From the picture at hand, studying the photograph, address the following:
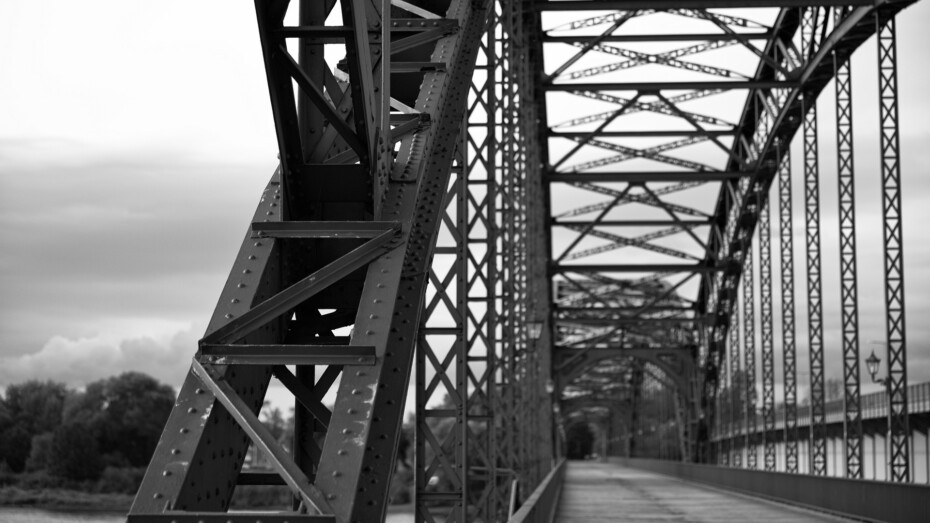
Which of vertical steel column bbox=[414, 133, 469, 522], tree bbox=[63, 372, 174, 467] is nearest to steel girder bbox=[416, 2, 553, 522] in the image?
vertical steel column bbox=[414, 133, 469, 522]

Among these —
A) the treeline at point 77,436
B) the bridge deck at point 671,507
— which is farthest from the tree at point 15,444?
the bridge deck at point 671,507

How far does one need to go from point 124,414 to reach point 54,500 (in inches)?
336

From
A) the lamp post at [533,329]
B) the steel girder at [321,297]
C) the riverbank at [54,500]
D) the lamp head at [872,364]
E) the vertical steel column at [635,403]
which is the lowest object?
the riverbank at [54,500]

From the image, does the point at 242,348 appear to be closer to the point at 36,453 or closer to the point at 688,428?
the point at 36,453

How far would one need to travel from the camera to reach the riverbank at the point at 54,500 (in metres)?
50.4

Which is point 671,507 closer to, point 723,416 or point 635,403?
point 723,416

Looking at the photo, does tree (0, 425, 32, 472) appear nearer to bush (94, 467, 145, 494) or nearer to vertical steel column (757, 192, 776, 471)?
bush (94, 467, 145, 494)

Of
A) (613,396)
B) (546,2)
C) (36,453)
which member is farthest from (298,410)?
(613,396)

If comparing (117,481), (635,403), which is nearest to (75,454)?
(117,481)

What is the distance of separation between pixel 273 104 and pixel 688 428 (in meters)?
66.4

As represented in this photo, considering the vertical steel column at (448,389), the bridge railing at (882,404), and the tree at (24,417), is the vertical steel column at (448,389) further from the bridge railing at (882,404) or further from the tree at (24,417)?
the tree at (24,417)

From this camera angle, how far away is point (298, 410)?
283 inches

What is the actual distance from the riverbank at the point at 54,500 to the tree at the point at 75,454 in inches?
64.2

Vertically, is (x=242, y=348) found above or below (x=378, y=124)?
below
